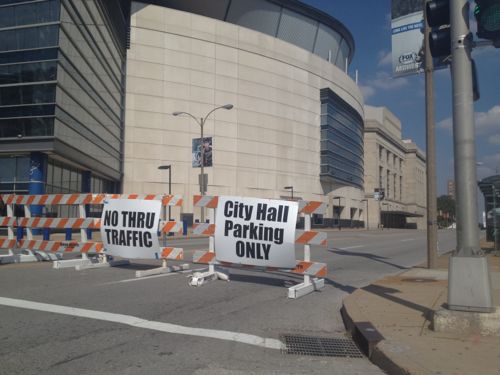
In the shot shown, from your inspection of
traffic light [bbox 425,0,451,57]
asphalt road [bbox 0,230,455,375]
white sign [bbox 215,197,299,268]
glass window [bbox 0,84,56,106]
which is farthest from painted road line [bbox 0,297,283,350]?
glass window [bbox 0,84,56,106]

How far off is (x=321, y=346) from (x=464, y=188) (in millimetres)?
2403

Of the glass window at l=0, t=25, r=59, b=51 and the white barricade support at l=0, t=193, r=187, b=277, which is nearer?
the white barricade support at l=0, t=193, r=187, b=277

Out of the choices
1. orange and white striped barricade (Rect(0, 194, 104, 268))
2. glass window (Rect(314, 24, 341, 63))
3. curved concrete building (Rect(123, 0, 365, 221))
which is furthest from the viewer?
glass window (Rect(314, 24, 341, 63))

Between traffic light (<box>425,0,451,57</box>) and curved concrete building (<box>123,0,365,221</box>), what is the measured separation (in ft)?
124

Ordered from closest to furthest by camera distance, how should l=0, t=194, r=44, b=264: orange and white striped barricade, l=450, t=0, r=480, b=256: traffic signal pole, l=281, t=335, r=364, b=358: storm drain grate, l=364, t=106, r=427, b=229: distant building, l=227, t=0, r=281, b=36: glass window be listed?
l=281, t=335, r=364, b=358: storm drain grate
l=450, t=0, r=480, b=256: traffic signal pole
l=0, t=194, r=44, b=264: orange and white striped barricade
l=227, t=0, r=281, b=36: glass window
l=364, t=106, r=427, b=229: distant building

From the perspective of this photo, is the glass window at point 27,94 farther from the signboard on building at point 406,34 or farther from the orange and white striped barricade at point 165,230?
the signboard on building at point 406,34

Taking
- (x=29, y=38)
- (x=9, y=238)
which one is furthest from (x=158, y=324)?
(x=29, y=38)

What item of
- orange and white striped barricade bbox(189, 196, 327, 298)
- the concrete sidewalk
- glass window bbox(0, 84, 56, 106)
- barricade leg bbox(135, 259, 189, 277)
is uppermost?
glass window bbox(0, 84, 56, 106)

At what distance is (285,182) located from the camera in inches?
2362

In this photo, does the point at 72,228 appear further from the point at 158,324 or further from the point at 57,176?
the point at 57,176

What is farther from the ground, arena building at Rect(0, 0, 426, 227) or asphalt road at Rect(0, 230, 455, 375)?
arena building at Rect(0, 0, 426, 227)

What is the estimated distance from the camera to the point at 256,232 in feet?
28.2

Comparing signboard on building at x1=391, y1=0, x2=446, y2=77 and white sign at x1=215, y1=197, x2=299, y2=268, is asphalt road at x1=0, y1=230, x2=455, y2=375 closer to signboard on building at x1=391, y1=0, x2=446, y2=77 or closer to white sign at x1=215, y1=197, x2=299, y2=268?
white sign at x1=215, y1=197, x2=299, y2=268

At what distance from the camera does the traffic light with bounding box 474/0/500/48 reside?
491 centimetres
